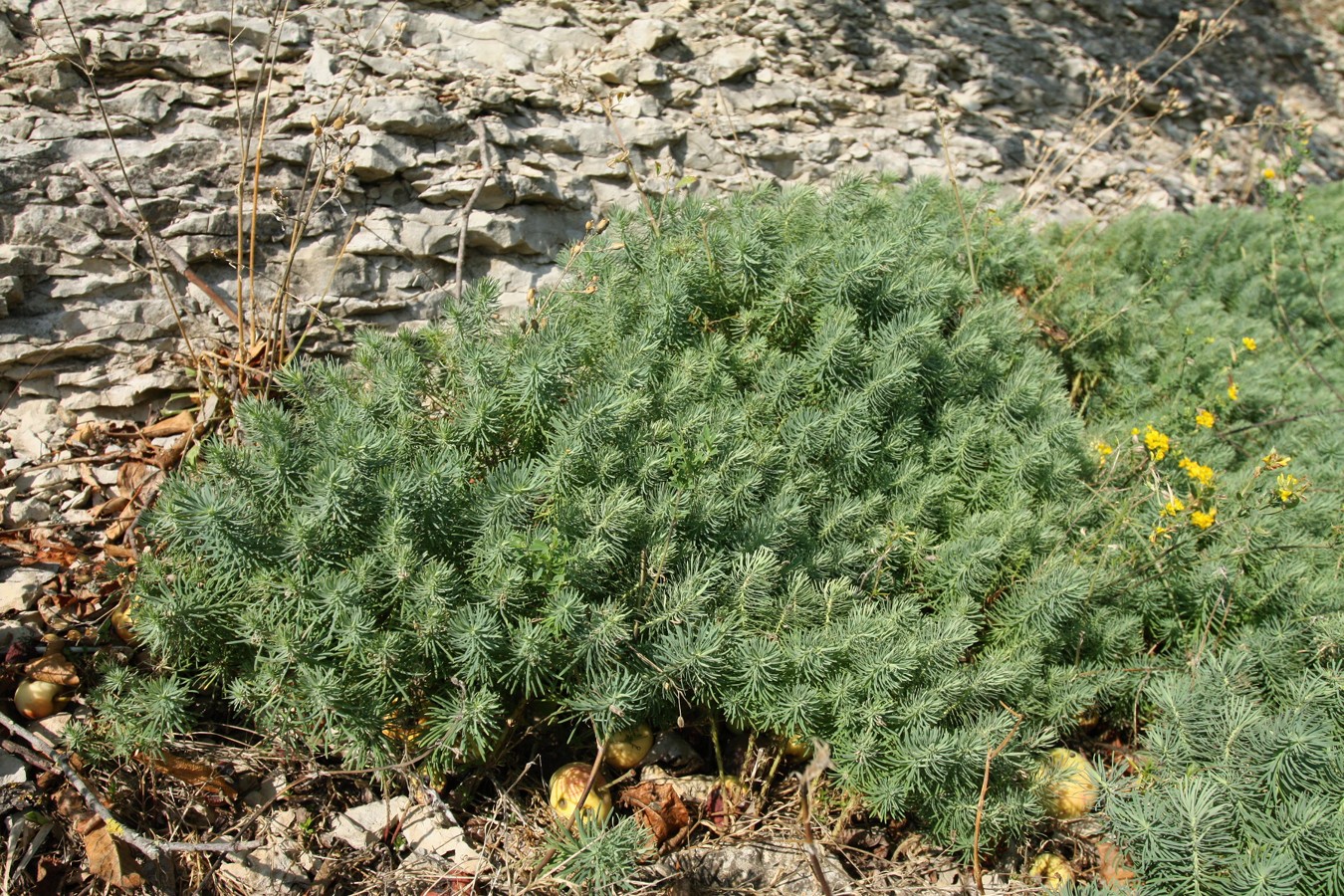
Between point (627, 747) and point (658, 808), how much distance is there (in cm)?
18

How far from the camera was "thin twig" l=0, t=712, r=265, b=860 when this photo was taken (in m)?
2.06

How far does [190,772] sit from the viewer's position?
237 centimetres

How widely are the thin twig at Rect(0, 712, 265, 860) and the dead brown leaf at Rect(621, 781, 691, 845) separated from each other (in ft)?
3.00

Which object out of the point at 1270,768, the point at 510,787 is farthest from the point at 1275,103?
the point at 510,787

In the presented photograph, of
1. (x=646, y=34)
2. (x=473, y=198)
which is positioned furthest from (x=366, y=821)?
(x=646, y=34)

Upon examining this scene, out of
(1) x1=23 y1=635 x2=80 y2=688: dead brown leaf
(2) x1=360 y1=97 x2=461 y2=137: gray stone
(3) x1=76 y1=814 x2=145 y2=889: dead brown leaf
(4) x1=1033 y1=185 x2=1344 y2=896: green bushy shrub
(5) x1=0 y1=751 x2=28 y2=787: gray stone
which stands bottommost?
(3) x1=76 y1=814 x2=145 y2=889: dead brown leaf

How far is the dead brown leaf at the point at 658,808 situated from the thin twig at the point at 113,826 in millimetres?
915

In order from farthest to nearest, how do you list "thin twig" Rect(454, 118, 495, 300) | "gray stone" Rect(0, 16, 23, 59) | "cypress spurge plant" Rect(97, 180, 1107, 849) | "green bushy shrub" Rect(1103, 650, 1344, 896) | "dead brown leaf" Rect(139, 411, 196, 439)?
"thin twig" Rect(454, 118, 495, 300) < "gray stone" Rect(0, 16, 23, 59) < "dead brown leaf" Rect(139, 411, 196, 439) < "cypress spurge plant" Rect(97, 180, 1107, 849) < "green bushy shrub" Rect(1103, 650, 1344, 896)

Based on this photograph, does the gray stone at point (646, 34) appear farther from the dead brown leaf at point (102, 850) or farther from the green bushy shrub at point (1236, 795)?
the dead brown leaf at point (102, 850)

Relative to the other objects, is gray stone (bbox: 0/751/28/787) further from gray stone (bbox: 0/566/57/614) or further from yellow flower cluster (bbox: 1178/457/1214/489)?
yellow flower cluster (bbox: 1178/457/1214/489)

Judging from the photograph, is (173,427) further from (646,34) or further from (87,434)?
(646,34)

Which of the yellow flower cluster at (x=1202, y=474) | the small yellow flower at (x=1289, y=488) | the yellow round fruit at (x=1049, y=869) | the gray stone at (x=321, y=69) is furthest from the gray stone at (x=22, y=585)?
the small yellow flower at (x=1289, y=488)

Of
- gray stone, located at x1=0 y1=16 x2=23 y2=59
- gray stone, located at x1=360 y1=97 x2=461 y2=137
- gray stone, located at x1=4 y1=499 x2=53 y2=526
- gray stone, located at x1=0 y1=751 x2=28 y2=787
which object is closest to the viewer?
gray stone, located at x1=0 y1=751 x2=28 y2=787

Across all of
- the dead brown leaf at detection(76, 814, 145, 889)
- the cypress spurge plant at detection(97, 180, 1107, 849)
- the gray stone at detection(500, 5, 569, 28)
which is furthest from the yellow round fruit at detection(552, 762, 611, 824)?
the gray stone at detection(500, 5, 569, 28)
